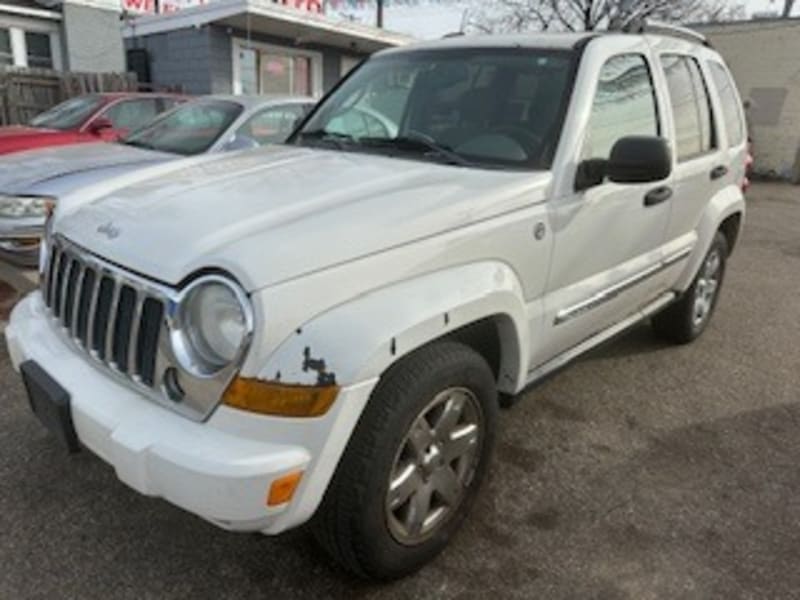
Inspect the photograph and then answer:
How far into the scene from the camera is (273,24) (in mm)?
13031

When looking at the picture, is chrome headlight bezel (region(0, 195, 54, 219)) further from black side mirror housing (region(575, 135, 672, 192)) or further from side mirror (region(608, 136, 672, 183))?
side mirror (region(608, 136, 672, 183))

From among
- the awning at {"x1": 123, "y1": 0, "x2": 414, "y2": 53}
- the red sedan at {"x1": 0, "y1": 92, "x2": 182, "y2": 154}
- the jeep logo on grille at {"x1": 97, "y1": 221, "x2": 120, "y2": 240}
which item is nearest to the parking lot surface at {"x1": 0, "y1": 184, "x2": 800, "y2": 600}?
the jeep logo on grille at {"x1": 97, "y1": 221, "x2": 120, "y2": 240}

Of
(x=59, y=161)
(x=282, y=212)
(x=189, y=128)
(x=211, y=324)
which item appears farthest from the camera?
(x=189, y=128)

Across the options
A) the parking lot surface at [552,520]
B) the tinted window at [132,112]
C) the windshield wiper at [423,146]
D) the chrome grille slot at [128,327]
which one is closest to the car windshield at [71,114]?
the tinted window at [132,112]

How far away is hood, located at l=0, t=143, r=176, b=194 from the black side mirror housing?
4022 millimetres

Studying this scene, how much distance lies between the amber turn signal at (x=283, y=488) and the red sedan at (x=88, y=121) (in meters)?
5.87

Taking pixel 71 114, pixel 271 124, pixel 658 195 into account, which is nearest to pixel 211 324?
pixel 658 195

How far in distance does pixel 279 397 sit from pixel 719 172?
3.46 metres

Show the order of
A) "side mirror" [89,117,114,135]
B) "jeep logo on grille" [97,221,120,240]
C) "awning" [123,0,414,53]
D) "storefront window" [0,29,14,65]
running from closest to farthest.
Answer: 1. "jeep logo on grille" [97,221,120,240]
2. "side mirror" [89,117,114,135]
3. "awning" [123,0,414,53]
4. "storefront window" [0,29,14,65]

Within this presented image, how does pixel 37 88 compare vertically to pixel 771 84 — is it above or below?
below

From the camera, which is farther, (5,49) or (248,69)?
(248,69)

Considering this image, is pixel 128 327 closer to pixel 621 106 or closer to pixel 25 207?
pixel 621 106

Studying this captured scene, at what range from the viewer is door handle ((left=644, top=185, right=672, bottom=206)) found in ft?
10.8

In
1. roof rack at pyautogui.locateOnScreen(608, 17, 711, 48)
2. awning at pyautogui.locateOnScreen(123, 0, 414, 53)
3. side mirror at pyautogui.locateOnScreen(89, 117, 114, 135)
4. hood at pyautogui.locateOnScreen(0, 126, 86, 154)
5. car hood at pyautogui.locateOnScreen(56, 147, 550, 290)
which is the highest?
awning at pyautogui.locateOnScreen(123, 0, 414, 53)
